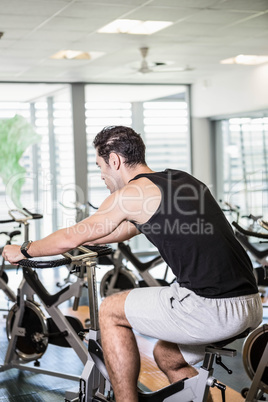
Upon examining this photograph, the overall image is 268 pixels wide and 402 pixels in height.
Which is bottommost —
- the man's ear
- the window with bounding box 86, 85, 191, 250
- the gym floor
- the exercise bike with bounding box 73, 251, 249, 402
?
the gym floor

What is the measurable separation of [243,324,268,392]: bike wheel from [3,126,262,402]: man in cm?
88

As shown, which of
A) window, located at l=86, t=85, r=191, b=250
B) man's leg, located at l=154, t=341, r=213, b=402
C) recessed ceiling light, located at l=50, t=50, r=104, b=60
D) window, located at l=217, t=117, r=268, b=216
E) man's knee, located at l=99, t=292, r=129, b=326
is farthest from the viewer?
window, located at l=86, t=85, r=191, b=250

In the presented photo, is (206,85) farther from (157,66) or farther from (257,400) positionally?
(257,400)

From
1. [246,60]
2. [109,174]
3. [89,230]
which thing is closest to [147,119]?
[246,60]

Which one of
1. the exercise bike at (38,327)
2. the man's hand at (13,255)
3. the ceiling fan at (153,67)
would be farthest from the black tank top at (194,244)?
the ceiling fan at (153,67)

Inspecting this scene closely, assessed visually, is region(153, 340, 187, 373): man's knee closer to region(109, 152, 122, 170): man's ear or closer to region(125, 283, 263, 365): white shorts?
region(125, 283, 263, 365): white shorts

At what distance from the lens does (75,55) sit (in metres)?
6.48

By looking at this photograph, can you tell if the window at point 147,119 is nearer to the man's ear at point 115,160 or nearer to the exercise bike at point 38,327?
the exercise bike at point 38,327

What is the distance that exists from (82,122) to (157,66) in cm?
170

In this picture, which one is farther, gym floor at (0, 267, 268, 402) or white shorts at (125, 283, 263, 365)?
gym floor at (0, 267, 268, 402)

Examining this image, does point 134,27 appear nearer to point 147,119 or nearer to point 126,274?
point 126,274

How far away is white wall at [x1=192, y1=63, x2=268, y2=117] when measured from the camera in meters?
7.30

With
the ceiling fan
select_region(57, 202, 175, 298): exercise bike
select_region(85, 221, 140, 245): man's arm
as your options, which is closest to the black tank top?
select_region(85, 221, 140, 245): man's arm

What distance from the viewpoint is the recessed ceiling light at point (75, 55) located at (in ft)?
21.0
